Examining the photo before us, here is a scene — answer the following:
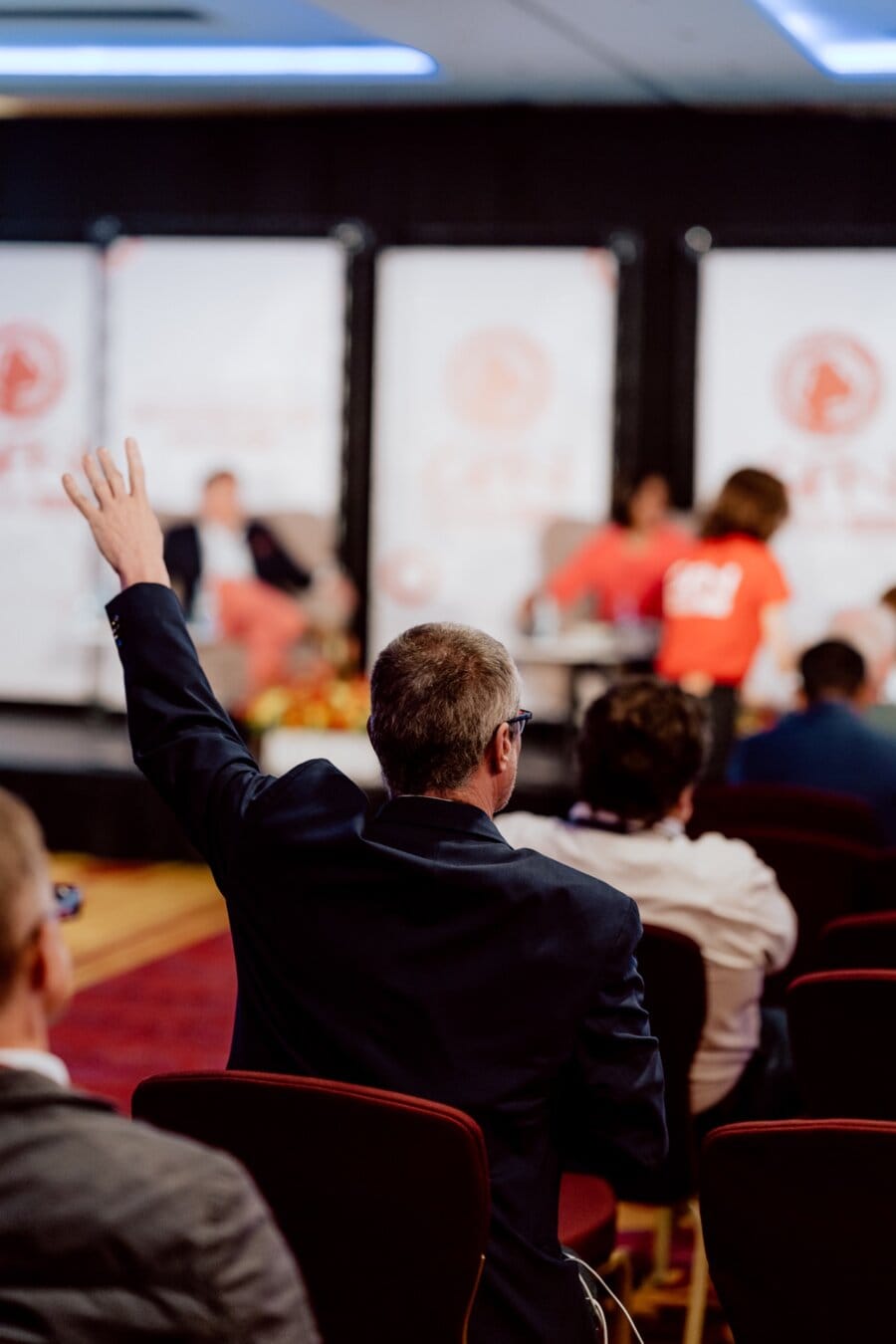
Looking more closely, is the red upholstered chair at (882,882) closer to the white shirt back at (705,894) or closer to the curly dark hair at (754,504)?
the white shirt back at (705,894)

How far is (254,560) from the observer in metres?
8.94

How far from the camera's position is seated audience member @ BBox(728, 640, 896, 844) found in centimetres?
439

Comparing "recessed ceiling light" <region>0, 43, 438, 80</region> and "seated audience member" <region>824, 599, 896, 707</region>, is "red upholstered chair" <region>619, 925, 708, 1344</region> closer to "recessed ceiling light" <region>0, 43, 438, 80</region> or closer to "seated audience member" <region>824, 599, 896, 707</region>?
"seated audience member" <region>824, 599, 896, 707</region>

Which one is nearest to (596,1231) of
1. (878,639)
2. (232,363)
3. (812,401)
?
(878,639)

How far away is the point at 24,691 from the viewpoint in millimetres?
9438

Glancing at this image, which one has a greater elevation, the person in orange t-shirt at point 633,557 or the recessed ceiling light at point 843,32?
the recessed ceiling light at point 843,32

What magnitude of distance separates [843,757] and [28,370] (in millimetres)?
6356

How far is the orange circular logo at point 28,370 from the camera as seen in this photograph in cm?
943

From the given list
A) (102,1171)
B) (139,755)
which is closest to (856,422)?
(139,755)

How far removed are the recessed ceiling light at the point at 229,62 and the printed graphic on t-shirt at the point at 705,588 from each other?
3174 millimetres

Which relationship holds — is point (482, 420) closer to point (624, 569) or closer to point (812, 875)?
point (624, 569)

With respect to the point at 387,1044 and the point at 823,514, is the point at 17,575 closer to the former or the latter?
the point at 823,514

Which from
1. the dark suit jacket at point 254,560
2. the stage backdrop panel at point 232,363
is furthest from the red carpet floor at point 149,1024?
the stage backdrop panel at point 232,363

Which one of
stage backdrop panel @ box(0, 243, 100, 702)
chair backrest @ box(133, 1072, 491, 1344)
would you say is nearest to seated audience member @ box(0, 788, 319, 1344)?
chair backrest @ box(133, 1072, 491, 1344)
